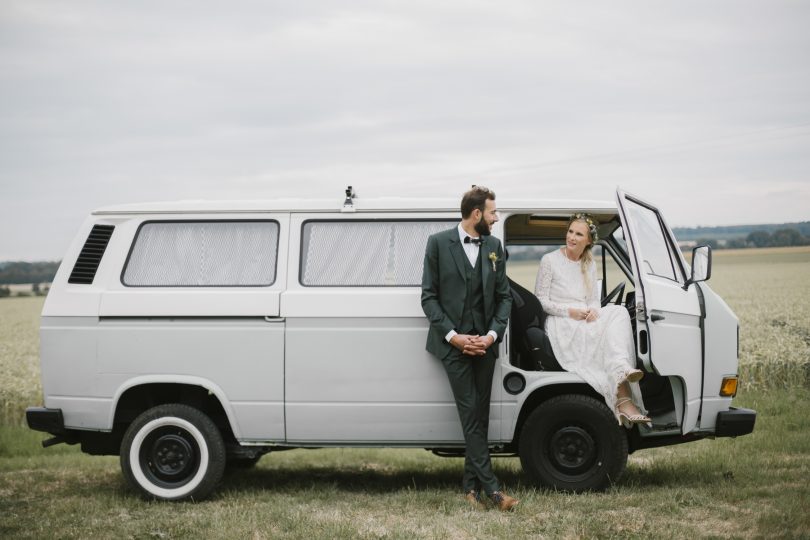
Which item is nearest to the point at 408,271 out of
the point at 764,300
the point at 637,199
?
the point at 637,199

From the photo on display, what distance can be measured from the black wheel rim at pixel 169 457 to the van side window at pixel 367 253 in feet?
5.22

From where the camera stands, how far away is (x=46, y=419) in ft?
23.0

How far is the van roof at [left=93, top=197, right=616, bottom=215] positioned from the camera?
6836 mm

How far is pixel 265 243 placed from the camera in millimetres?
6945

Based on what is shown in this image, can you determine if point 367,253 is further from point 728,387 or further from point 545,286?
point 728,387

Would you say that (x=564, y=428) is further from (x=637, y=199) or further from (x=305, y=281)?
(x=305, y=281)

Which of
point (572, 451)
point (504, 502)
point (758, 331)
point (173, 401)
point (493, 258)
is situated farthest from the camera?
point (758, 331)

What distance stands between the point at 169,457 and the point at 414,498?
77.6 inches

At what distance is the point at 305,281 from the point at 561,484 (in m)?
2.48

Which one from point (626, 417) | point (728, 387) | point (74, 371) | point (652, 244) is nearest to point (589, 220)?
point (652, 244)

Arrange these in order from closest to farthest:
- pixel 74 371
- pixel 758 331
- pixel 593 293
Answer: pixel 74 371, pixel 593 293, pixel 758 331

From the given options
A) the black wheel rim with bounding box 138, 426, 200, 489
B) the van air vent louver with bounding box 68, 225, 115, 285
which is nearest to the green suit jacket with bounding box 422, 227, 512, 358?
the black wheel rim with bounding box 138, 426, 200, 489

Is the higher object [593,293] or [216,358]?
[593,293]

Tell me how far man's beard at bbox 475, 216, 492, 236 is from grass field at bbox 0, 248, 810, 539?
197cm
